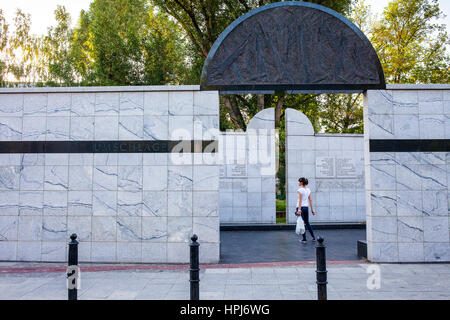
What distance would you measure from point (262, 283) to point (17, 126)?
669 cm

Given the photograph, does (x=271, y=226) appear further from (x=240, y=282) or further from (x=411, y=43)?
(x=411, y=43)

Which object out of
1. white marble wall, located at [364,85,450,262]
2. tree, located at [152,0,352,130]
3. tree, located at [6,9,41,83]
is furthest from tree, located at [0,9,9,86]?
white marble wall, located at [364,85,450,262]

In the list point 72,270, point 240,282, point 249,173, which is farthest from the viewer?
point 249,173

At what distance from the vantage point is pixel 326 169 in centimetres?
1303

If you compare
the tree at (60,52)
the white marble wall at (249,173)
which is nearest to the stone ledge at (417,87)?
the white marble wall at (249,173)

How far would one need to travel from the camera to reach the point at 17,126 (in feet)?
25.4

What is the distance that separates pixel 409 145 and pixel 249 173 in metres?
6.46

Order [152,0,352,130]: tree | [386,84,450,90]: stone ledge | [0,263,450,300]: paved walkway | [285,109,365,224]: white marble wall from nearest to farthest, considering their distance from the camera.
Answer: [0,263,450,300]: paved walkway, [386,84,450,90]: stone ledge, [285,109,365,224]: white marble wall, [152,0,352,130]: tree

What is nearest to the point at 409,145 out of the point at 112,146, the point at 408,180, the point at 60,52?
the point at 408,180

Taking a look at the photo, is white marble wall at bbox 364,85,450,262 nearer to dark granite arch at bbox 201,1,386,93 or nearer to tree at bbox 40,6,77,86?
dark granite arch at bbox 201,1,386,93

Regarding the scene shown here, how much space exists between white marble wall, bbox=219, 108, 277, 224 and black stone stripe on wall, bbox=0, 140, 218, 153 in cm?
542

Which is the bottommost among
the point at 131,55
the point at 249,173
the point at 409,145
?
the point at 249,173

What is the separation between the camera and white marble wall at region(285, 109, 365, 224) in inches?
507
